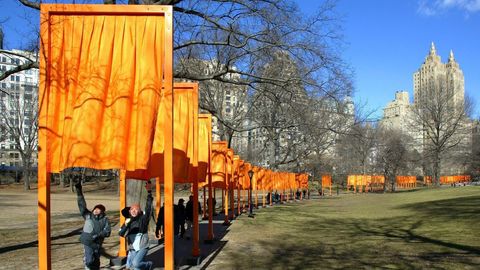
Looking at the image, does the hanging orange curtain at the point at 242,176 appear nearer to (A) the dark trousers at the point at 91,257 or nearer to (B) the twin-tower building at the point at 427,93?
(B) the twin-tower building at the point at 427,93

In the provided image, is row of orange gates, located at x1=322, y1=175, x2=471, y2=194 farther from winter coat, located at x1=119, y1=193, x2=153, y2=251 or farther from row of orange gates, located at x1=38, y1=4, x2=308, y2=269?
row of orange gates, located at x1=38, y1=4, x2=308, y2=269

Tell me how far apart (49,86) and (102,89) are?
2.79ft

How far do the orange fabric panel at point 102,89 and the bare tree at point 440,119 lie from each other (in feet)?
242

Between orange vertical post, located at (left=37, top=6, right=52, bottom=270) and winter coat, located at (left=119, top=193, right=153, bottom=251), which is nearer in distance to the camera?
orange vertical post, located at (left=37, top=6, right=52, bottom=270)

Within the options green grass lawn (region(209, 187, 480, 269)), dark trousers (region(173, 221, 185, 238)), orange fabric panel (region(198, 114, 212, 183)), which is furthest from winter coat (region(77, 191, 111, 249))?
dark trousers (region(173, 221, 185, 238))

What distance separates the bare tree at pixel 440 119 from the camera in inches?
3031

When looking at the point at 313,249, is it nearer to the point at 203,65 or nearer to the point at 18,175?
the point at 203,65

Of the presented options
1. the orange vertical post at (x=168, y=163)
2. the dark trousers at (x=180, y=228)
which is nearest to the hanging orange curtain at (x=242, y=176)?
the dark trousers at (x=180, y=228)

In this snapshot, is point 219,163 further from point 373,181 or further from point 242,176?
point 373,181

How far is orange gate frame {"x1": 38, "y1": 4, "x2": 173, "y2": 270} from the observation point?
7422 mm

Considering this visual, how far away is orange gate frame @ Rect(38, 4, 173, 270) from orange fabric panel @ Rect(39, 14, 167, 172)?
46mm

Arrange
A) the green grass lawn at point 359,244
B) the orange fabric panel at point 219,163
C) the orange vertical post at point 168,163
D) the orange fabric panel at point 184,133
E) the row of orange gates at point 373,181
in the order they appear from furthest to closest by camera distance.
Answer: the row of orange gates at point 373,181, the orange fabric panel at point 219,163, the green grass lawn at point 359,244, the orange fabric panel at point 184,133, the orange vertical post at point 168,163

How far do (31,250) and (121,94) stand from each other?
31.5 ft

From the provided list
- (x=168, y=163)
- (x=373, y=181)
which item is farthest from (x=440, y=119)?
(x=168, y=163)
